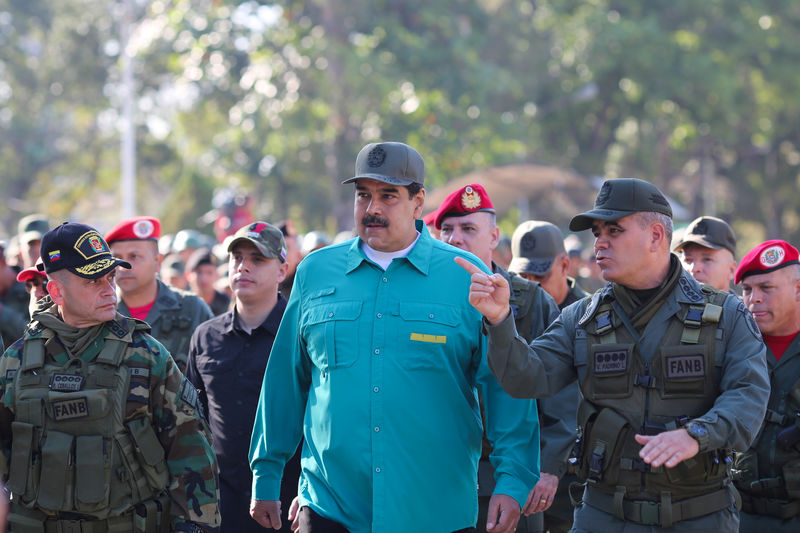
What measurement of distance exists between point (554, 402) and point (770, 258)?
5.03ft

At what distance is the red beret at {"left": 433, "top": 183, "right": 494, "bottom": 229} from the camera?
6809 mm

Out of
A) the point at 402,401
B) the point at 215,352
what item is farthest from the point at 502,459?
the point at 215,352

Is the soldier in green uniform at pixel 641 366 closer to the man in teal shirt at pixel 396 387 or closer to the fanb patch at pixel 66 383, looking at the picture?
the man in teal shirt at pixel 396 387

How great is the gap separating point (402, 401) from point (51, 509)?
5.52ft

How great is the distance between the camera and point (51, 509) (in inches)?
181

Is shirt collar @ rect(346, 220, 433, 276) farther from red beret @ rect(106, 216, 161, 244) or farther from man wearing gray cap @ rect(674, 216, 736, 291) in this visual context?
red beret @ rect(106, 216, 161, 244)

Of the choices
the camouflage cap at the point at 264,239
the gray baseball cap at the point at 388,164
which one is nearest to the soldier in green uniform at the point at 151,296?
the camouflage cap at the point at 264,239

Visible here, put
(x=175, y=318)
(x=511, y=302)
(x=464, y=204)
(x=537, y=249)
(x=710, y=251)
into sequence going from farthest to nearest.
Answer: (x=537, y=249) → (x=175, y=318) → (x=710, y=251) → (x=464, y=204) → (x=511, y=302)

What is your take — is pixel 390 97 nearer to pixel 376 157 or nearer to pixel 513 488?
pixel 376 157

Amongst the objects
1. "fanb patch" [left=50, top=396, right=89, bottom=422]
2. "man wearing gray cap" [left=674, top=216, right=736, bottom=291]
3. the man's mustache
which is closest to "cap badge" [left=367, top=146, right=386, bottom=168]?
the man's mustache

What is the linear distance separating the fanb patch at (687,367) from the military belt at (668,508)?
20.8 inches

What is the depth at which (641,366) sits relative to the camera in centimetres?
451

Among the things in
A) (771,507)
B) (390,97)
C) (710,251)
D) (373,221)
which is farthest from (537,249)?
(390,97)

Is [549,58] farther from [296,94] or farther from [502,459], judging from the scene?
[502,459]
